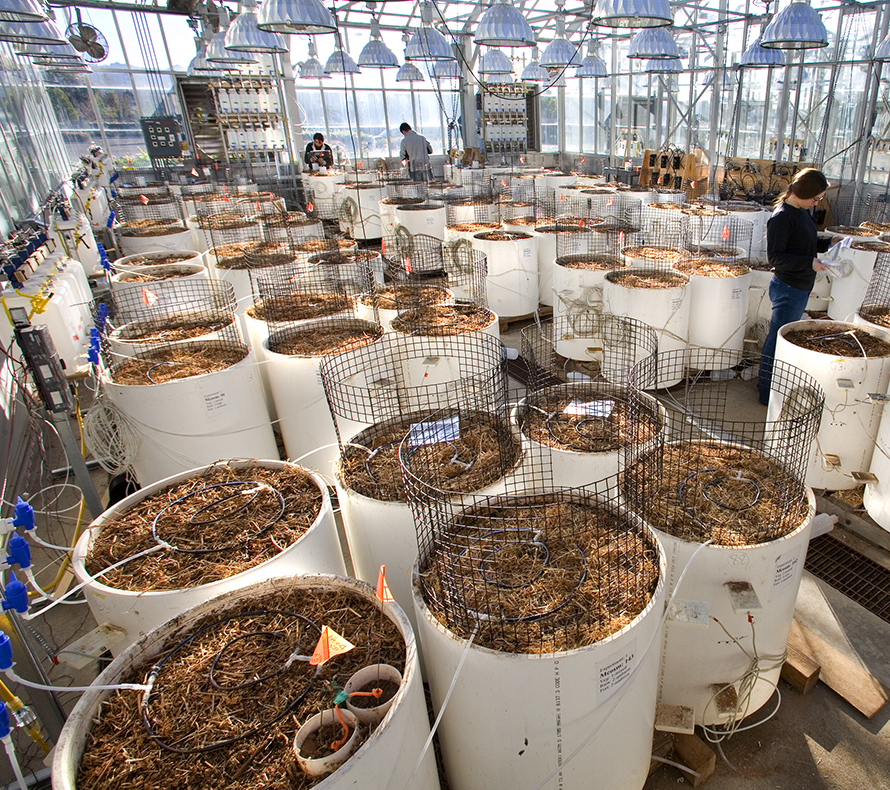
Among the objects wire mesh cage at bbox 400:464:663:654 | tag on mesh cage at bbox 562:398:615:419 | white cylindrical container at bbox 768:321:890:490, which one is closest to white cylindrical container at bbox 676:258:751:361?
white cylindrical container at bbox 768:321:890:490

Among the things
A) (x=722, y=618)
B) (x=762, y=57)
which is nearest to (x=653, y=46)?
(x=762, y=57)

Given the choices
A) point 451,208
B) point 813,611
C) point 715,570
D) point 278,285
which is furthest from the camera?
point 451,208

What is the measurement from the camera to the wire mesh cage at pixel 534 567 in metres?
1.58

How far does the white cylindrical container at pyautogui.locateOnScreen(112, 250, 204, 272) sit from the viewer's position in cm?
552

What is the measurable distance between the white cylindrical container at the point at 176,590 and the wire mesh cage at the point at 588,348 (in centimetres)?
202

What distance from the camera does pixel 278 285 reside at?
482 centimetres

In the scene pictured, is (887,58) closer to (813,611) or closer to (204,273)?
(813,611)

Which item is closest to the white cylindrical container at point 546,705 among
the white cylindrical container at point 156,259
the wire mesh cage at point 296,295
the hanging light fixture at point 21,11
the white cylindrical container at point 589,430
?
the white cylindrical container at point 589,430

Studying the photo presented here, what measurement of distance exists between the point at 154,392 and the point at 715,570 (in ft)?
8.72

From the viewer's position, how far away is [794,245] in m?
3.85

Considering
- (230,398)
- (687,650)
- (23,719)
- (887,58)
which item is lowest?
(687,650)


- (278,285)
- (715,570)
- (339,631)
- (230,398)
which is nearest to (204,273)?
(278,285)

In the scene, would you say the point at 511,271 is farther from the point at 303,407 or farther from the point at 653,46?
the point at 303,407

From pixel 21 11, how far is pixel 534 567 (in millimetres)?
4308
